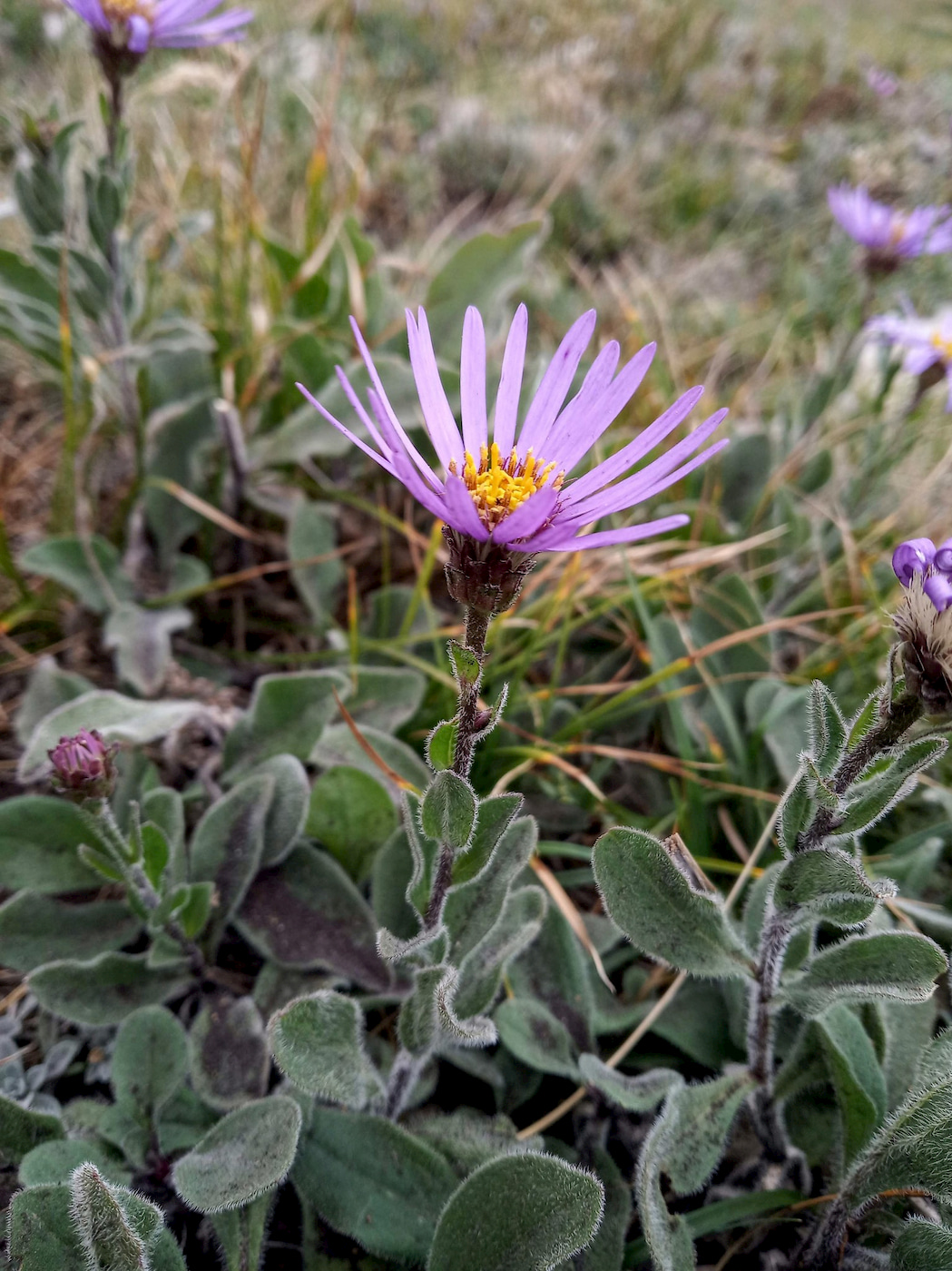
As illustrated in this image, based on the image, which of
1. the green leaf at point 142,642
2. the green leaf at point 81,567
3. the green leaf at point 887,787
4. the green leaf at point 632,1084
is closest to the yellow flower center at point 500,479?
Result: the green leaf at point 887,787

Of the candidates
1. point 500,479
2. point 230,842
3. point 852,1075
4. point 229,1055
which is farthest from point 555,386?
point 229,1055

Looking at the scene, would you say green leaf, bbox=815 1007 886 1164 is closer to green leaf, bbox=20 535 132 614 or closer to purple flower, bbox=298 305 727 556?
purple flower, bbox=298 305 727 556

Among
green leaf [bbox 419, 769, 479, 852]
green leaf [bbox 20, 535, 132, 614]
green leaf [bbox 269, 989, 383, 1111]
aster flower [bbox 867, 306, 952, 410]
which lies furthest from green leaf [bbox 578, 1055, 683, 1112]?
aster flower [bbox 867, 306, 952, 410]

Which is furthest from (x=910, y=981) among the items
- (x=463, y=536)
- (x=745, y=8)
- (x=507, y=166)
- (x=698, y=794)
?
(x=745, y=8)

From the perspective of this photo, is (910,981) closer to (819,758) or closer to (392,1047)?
(819,758)

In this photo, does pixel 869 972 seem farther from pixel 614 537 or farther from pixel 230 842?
pixel 230 842

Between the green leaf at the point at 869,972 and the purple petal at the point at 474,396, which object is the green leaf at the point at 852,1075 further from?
the purple petal at the point at 474,396
